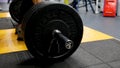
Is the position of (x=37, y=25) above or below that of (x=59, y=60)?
above

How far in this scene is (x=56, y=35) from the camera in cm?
170

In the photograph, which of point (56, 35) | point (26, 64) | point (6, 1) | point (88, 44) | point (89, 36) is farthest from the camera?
point (6, 1)

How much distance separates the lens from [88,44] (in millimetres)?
2635

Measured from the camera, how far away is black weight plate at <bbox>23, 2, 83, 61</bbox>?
1773mm

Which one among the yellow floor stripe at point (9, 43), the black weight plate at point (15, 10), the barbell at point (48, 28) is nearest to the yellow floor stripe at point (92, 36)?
the barbell at point (48, 28)

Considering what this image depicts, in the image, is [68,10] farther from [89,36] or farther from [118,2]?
[118,2]

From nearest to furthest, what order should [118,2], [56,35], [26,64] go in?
[56,35], [26,64], [118,2]

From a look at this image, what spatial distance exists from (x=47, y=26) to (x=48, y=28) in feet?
0.08

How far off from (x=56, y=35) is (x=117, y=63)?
0.83 meters

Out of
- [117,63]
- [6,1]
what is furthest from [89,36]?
[6,1]

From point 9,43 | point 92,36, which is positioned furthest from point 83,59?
point 9,43

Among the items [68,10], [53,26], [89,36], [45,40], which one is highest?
[68,10]

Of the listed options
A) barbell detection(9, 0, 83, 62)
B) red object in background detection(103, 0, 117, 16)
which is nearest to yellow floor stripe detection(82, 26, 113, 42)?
barbell detection(9, 0, 83, 62)

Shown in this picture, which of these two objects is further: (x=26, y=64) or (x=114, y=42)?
(x=114, y=42)
